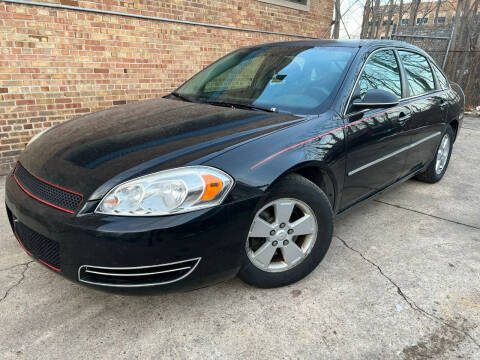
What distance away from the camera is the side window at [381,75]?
278cm

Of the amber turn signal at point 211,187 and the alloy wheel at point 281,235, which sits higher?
the amber turn signal at point 211,187

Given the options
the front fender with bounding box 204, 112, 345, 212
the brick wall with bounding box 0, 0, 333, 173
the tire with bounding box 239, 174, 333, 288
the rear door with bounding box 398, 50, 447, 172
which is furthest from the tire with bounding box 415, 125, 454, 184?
the brick wall with bounding box 0, 0, 333, 173

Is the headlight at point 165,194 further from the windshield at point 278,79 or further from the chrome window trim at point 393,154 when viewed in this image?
the chrome window trim at point 393,154

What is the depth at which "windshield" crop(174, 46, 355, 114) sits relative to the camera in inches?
105

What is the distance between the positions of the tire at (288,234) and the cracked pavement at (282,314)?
0.47 ft

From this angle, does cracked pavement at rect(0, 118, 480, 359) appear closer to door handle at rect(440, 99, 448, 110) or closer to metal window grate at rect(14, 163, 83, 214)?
metal window grate at rect(14, 163, 83, 214)

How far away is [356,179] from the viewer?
2732mm

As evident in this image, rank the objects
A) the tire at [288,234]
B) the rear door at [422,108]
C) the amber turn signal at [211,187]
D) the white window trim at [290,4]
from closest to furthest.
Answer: the amber turn signal at [211,187], the tire at [288,234], the rear door at [422,108], the white window trim at [290,4]

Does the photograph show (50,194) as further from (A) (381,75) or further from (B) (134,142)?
(A) (381,75)

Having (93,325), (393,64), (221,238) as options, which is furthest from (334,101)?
(93,325)

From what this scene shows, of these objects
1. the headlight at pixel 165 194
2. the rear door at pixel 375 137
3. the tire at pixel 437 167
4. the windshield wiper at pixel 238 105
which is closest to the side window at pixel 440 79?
the tire at pixel 437 167

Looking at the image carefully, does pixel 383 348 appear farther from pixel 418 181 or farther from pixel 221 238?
pixel 418 181

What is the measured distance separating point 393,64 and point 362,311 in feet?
7.25

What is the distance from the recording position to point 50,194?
6.25ft
